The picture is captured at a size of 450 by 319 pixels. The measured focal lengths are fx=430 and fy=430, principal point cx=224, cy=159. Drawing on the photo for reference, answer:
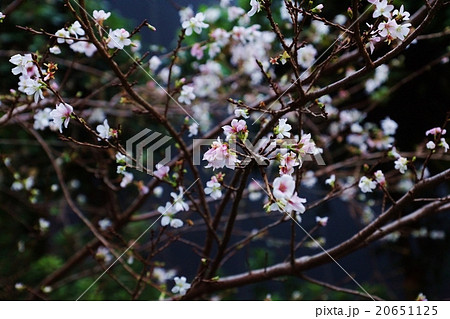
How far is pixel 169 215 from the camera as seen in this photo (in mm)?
1068

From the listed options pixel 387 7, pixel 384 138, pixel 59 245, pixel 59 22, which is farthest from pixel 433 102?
pixel 59 245

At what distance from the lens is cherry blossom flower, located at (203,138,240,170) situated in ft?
2.39

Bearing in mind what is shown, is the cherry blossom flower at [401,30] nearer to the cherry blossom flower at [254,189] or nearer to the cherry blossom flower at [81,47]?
the cherry blossom flower at [81,47]

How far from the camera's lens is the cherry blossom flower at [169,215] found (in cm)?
104

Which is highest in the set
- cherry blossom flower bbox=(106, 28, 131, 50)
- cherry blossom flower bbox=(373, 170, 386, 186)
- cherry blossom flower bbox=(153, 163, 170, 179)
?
cherry blossom flower bbox=(106, 28, 131, 50)

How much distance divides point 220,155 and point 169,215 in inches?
15.5

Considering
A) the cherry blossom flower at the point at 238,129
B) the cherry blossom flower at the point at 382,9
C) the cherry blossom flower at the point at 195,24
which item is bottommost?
the cherry blossom flower at the point at 238,129

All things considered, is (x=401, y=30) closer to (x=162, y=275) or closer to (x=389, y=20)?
(x=389, y=20)

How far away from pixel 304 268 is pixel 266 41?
1189 mm

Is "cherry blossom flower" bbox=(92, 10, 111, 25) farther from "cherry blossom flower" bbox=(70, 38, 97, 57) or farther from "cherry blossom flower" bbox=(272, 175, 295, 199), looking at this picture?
"cherry blossom flower" bbox=(272, 175, 295, 199)

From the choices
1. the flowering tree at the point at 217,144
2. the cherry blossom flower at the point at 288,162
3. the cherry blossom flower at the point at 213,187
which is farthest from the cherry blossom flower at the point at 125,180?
the cherry blossom flower at the point at 288,162

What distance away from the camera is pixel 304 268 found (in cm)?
118

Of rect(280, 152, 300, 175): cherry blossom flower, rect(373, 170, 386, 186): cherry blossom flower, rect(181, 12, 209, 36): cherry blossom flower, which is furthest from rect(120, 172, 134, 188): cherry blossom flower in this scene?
rect(373, 170, 386, 186): cherry blossom flower

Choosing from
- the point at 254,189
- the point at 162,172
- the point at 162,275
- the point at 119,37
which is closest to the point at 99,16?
the point at 119,37
